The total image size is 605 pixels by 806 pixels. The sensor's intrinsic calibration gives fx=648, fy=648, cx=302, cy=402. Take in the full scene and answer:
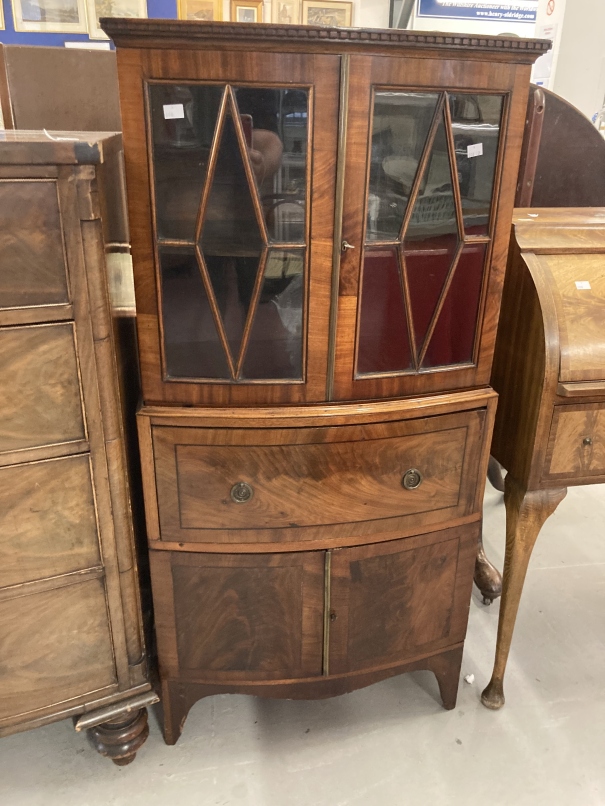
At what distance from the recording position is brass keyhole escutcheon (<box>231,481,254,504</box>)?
48.0 inches

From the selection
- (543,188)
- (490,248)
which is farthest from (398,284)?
(543,188)

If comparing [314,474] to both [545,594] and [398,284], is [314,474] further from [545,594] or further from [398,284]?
[545,594]

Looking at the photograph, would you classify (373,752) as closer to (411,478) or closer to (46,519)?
(411,478)

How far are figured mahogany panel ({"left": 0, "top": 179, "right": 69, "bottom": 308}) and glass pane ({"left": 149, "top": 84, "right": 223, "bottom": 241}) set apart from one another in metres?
0.17

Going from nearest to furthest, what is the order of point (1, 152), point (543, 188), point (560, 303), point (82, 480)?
point (1, 152) < point (82, 480) < point (560, 303) < point (543, 188)

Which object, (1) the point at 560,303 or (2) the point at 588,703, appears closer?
(1) the point at 560,303

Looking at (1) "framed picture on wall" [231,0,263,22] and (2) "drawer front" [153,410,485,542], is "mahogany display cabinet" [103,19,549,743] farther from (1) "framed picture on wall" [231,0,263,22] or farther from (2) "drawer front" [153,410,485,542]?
(1) "framed picture on wall" [231,0,263,22]

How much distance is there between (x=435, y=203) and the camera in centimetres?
113

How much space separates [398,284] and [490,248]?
0.19m

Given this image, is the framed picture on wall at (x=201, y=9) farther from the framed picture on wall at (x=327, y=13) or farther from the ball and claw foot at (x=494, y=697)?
the ball and claw foot at (x=494, y=697)

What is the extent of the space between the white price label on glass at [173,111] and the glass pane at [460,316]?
1.78 ft

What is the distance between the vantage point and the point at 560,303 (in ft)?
4.14

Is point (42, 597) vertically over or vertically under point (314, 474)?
under

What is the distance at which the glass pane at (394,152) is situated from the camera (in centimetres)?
105
